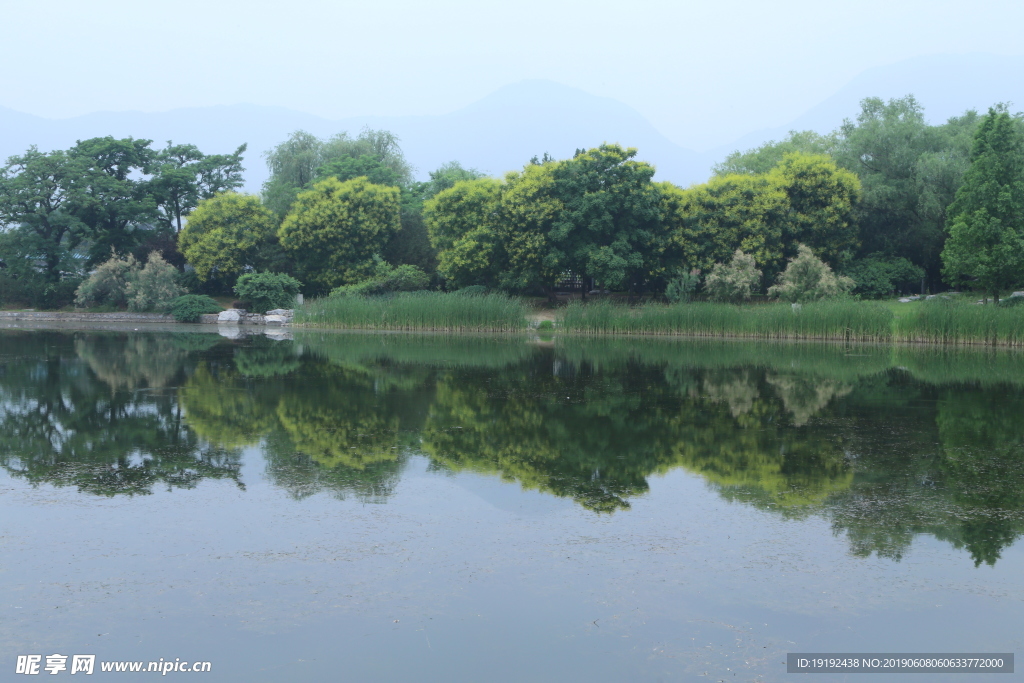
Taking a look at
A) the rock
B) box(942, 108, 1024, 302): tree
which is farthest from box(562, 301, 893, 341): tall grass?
the rock

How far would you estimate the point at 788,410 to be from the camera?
Result: 12141mm

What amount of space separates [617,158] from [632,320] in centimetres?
922

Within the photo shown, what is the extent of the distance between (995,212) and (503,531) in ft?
94.1

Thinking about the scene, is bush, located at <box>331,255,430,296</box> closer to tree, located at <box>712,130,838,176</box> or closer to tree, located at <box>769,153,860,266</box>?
tree, located at <box>769,153,860,266</box>

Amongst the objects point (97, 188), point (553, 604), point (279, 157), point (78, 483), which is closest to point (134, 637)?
point (553, 604)

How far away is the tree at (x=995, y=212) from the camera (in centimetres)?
2825

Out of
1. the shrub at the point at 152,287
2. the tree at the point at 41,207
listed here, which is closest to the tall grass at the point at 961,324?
the shrub at the point at 152,287

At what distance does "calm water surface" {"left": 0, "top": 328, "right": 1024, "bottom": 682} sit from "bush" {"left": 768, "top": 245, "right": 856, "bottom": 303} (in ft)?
55.8

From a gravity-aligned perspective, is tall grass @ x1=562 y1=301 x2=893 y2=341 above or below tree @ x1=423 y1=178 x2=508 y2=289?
below

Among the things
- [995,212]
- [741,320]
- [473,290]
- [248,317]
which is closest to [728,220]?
[741,320]

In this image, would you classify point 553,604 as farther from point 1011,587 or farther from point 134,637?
point 1011,587

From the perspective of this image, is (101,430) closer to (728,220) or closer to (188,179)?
(728,220)

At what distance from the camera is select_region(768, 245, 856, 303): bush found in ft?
98.2

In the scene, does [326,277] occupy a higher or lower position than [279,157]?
lower
